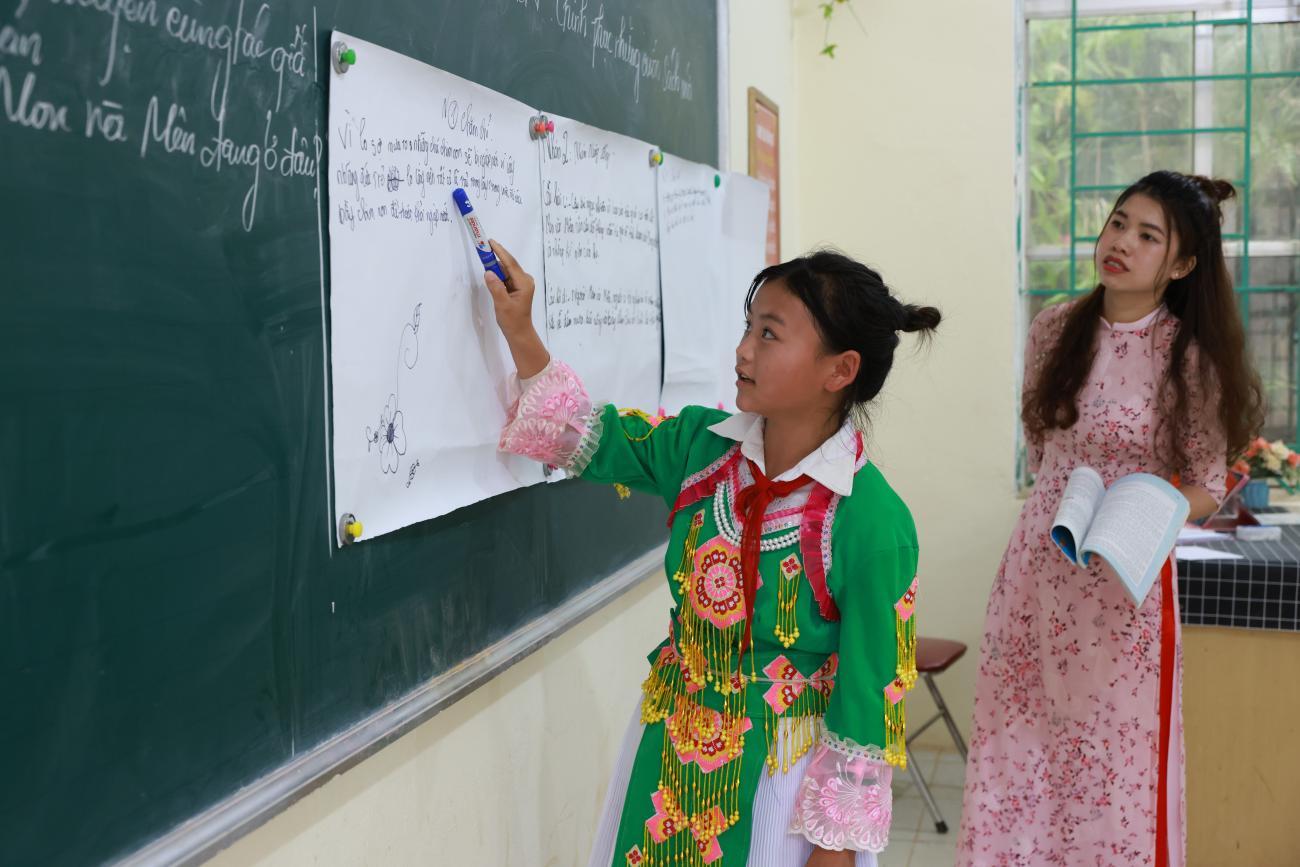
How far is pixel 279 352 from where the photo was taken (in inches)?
49.6

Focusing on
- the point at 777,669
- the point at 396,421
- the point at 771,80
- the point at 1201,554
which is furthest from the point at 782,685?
the point at 771,80

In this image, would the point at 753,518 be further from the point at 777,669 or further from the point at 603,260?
the point at 603,260

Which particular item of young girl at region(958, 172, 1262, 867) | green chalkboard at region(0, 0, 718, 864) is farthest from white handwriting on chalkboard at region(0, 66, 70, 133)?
young girl at region(958, 172, 1262, 867)

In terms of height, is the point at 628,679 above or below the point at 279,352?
below

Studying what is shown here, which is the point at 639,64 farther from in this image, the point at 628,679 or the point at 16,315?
the point at 16,315

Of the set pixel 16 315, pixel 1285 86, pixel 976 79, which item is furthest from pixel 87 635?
pixel 1285 86

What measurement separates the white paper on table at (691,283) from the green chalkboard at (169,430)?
2.83 feet

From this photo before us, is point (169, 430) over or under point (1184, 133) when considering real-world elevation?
under

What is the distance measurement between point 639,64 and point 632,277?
16.3 inches

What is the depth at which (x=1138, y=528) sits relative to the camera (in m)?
2.20

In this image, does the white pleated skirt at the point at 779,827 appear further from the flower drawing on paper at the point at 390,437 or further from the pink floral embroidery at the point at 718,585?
the flower drawing on paper at the point at 390,437

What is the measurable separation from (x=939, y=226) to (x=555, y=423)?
2.46 meters

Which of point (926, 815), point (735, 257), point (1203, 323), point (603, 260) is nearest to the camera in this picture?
point (603, 260)

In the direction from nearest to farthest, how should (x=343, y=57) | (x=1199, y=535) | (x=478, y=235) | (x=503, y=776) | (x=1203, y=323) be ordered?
(x=343, y=57), (x=478, y=235), (x=503, y=776), (x=1203, y=323), (x=1199, y=535)
